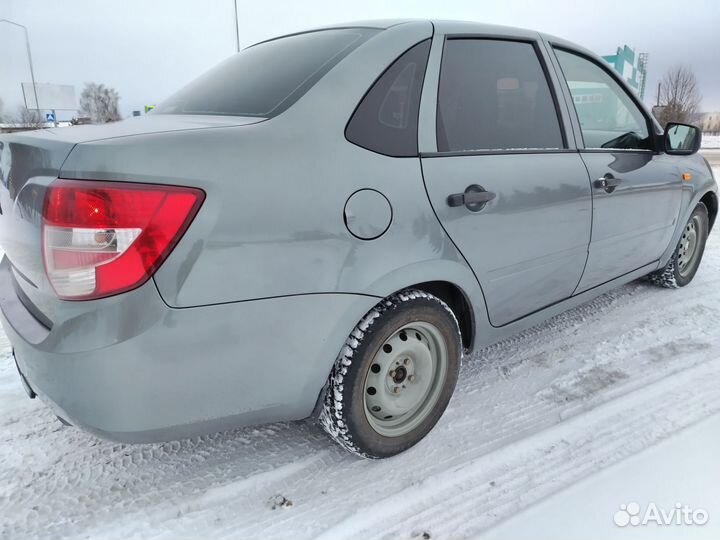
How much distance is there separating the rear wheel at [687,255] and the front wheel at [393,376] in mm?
2586

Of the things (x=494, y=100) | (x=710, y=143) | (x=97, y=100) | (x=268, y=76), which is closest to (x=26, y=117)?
(x=97, y=100)

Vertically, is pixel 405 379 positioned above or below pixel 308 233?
below

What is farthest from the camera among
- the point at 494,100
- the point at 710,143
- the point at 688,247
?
the point at 710,143

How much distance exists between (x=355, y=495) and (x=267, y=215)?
109cm

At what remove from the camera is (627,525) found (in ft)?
5.70

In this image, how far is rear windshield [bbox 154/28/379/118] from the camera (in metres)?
1.86

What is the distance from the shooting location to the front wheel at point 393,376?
1869 mm

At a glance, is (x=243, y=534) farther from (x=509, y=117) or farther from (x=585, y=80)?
(x=585, y=80)

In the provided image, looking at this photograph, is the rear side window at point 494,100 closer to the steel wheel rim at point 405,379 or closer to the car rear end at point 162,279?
the car rear end at point 162,279

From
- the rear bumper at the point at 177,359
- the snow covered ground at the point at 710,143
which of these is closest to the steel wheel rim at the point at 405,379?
the rear bumper at the point at 177,359

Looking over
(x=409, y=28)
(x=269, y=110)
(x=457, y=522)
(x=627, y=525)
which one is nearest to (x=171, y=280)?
(x=269, y=110)

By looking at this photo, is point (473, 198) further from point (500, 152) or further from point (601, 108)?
point (601, 108)

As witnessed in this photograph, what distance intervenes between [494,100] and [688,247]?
268 centimetres

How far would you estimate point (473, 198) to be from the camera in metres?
2.06
